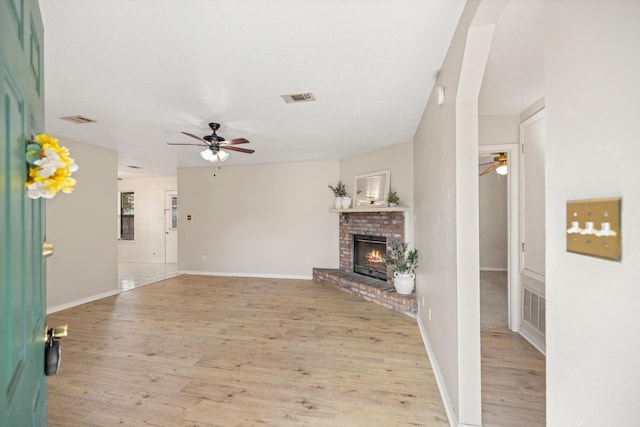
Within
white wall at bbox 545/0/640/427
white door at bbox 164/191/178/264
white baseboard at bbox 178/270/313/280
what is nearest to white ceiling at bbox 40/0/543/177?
white wall at bbox 545/0/640/427

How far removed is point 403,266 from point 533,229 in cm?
165

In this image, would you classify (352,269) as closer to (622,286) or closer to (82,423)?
(82,423)

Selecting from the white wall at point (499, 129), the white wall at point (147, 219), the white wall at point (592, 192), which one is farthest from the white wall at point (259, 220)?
the white wall at point (592, 192)

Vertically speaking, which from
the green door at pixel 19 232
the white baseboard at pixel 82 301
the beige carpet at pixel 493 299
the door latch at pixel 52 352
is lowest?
the beige carpet at pixel 493 299

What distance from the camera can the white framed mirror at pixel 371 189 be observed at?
16.1 ft

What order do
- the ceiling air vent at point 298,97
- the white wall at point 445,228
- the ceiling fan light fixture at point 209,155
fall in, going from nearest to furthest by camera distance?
1. the white wall at point 445,228
2. the ceiling air vent at point 298,97
3. the ceiling fan light fixture at point 209,155

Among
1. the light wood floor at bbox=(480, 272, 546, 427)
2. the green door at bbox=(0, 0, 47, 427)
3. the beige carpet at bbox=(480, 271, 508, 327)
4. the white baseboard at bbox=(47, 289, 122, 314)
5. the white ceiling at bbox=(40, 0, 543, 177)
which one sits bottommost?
the light wood floor at bbox=(480, 272, 546, 427)

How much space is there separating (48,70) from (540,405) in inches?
175

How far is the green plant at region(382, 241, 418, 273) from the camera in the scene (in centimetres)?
423

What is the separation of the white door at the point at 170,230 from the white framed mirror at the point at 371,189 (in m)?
5.79

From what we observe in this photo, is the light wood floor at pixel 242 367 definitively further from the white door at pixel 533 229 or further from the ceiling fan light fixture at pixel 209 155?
the ceiling fan light fixture at pixel 209 155

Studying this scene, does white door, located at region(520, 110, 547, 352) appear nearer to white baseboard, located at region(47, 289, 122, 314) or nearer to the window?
white baseboard, located at region(47, 289, 122, 314)

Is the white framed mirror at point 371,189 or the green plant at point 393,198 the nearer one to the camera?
the green plant at point 393,198

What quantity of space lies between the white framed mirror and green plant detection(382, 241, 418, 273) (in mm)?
739
